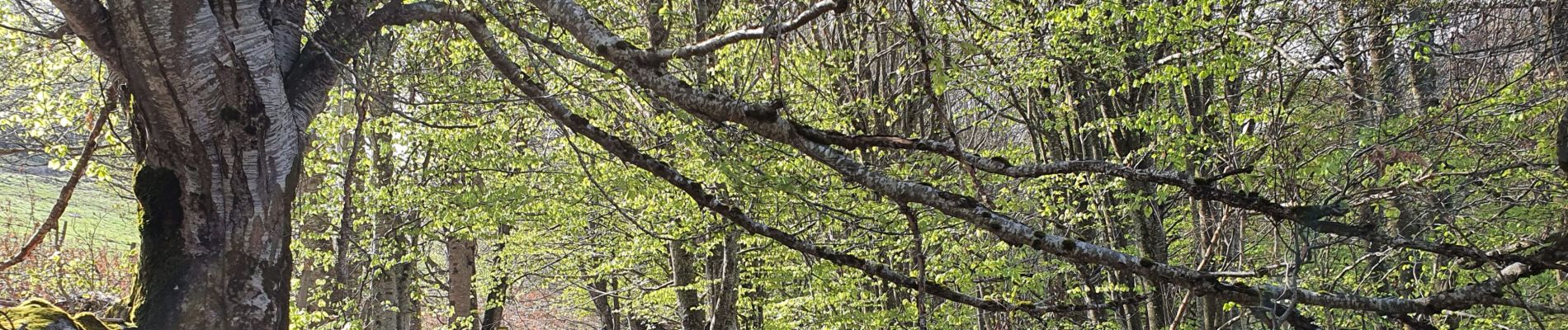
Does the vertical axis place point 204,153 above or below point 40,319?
above

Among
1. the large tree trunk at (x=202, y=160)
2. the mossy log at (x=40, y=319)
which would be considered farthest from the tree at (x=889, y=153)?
the mossy log at (x=40, y=319)

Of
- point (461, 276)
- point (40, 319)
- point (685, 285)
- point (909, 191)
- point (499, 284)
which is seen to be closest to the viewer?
point (40, 319)

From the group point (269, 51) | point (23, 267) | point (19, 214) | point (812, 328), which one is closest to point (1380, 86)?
point (812, 328)

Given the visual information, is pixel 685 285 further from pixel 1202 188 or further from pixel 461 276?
pixel 1202 188

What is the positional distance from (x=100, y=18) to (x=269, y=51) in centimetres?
51

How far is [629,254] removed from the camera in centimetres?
1012

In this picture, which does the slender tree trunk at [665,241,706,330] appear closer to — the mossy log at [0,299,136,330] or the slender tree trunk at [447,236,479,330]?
the slender tree trunk at [447,236,479,330]

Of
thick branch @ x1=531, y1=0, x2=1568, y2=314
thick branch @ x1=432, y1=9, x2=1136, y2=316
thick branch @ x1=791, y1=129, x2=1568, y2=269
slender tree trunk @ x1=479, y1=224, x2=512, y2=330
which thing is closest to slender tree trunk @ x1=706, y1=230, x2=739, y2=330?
slender tree trunk @ x1=479, y1=224, x2=512, y2=330

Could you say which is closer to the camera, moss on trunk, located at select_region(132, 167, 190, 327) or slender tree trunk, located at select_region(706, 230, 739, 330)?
moss on trunk, located at select_region(132, 167, 190, 327)

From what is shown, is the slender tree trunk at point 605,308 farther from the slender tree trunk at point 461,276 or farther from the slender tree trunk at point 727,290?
the slender tree trunk at point 727,290

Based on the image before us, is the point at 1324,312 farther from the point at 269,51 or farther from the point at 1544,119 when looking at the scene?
the point at 269,51

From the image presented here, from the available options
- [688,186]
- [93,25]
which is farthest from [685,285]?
[93,25]

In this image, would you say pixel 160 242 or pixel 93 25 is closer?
pixel 93 25

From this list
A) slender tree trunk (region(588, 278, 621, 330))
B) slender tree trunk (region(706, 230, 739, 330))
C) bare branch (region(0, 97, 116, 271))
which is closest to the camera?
bare branch (region(0, 97, 116, 271))
